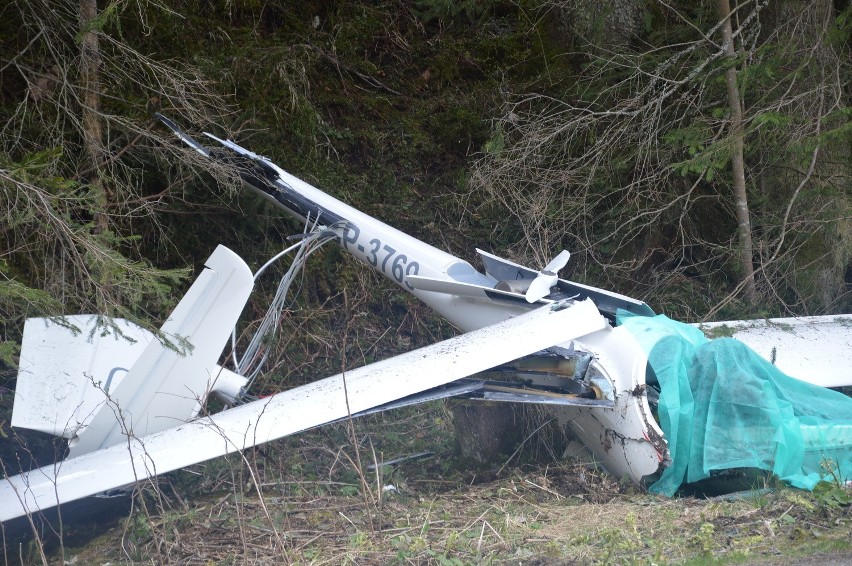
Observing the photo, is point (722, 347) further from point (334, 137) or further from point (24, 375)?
point (334, 137)

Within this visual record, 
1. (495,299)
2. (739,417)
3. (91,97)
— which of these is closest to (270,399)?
(495,299)

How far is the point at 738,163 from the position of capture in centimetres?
798

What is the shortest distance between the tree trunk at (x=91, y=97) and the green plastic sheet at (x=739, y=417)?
4645 mm

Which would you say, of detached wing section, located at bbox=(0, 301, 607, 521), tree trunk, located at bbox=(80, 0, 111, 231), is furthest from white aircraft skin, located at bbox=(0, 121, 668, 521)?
tree trunk, located at bbox=(80, 0, 111, 231)

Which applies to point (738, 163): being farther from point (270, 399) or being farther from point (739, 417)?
point (270, 399)

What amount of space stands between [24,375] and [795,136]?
268 inches

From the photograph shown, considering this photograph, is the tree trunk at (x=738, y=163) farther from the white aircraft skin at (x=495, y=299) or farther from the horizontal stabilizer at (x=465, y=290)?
the horizontal stabilizer at (x=465, y=290)

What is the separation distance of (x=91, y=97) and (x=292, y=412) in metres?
3.62

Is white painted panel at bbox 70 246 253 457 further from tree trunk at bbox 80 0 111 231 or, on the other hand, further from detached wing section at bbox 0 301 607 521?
tree trunk at bbox 80 0 111 231

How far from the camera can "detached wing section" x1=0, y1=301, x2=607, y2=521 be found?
175 inches

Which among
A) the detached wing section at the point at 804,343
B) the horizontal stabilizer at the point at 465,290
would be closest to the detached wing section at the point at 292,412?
the horizontal stabilizer at the point at 465,290

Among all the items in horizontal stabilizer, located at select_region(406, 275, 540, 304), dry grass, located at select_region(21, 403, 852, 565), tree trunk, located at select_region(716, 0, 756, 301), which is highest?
tree trunk, located at select_region(716, 0, 756, 301)

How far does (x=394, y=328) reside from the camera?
28.6 ft

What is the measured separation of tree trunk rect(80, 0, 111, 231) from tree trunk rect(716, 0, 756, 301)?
18.8 feet
